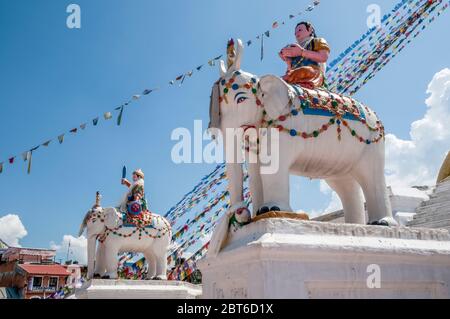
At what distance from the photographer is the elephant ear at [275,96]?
411cm

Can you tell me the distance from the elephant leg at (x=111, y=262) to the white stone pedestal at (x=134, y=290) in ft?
1.05

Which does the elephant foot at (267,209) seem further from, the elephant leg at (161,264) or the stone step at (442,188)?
the stone step at (442,188)

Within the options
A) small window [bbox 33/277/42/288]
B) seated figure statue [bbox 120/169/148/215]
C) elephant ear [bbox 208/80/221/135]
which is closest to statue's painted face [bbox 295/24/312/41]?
elephant ear [bbox 208/80/221/135]

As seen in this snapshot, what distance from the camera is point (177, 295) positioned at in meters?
9.52

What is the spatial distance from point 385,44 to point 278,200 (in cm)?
600

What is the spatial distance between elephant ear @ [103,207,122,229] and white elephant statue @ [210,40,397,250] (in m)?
5.87

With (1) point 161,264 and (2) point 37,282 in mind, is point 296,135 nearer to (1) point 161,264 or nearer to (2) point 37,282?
(1) point 161,264

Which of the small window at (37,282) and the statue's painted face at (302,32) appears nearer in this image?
the statue's painted face at (302,32)

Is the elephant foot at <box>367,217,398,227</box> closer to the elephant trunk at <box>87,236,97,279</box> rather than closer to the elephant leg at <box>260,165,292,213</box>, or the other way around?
the elephant leg at <box>260,165,292,213</box>

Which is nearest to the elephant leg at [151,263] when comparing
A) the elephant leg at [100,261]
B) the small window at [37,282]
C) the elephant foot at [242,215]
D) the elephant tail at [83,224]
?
the elephant leg at [100,261]

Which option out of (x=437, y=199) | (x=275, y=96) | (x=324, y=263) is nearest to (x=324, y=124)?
(x=275, y=96)

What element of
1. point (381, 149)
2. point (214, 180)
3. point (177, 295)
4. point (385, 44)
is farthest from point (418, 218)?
point (381, 149)

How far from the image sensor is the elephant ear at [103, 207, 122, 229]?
9.49 meters
